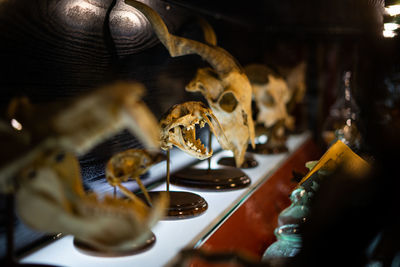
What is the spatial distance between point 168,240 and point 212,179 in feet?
1.65

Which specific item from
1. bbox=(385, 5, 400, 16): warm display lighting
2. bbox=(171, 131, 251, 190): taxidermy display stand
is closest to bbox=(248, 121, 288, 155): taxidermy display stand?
bbox=(171, 131, 251, 190): taxidermy display stand

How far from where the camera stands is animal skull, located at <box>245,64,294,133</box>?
2053mm

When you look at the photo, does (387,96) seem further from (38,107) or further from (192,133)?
(38,107)

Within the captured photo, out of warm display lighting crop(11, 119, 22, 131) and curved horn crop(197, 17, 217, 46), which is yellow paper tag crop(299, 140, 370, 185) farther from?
curved horn crop(197, 17, 217, 46)

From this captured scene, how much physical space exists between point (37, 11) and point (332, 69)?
301cm

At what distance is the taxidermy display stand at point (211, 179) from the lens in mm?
1398

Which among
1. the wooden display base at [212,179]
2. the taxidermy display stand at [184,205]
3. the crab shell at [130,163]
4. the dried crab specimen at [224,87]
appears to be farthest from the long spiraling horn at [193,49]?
the crab shell at [130,163]

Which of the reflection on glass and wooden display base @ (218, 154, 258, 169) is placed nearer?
wooden display base @ (218, 154, 258, 169)

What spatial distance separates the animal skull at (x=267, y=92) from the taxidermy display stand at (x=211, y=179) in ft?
2.12

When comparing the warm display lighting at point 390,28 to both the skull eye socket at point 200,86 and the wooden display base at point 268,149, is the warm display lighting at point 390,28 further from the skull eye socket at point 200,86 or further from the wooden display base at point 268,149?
the wooden display base at point 268,149

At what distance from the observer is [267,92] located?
2059 millimetres

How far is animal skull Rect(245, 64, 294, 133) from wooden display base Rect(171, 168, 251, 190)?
645 millimetres

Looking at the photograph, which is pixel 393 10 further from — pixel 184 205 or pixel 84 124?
pixel 84 124

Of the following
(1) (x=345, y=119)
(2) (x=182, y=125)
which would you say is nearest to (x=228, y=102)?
(2) (x=182, y=125)
